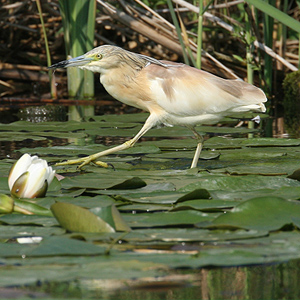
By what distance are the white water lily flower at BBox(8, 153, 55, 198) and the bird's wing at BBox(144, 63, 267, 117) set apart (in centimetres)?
128

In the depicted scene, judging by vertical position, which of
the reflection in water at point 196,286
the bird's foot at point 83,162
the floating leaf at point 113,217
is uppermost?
the floating leaf at point 113,217

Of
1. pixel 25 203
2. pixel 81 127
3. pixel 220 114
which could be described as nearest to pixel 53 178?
pixel 25 203

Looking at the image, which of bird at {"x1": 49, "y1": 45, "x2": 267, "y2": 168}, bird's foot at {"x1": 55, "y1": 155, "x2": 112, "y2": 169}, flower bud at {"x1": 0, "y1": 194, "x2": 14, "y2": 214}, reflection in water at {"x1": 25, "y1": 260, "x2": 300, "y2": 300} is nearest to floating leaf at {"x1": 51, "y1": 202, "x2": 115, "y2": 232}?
flower bud at {"x1": 0, "y1": 194, "x2": 14, "y2": 214}

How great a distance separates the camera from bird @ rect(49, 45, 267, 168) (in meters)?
3.89

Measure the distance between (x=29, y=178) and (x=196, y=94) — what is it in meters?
1.49

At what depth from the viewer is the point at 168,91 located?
12.8 ft

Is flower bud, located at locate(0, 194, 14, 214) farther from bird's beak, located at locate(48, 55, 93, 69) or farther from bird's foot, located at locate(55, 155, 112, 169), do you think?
bird's beak, located at locate(48, 55, 93, 69)

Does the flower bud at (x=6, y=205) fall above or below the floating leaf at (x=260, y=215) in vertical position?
above

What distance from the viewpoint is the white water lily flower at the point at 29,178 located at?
2764 millimetres

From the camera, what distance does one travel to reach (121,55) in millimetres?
3957

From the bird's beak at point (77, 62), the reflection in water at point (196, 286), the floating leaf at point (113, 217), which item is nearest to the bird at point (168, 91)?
the bird's beak at point (77, 62)

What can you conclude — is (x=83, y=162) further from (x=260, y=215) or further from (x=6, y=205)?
(x=260, y=215)

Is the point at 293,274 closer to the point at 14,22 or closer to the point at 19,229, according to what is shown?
the point at 19,229

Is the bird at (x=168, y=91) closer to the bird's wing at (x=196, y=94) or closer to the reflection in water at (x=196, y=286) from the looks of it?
the bird's wing at (x=196, y=94)
